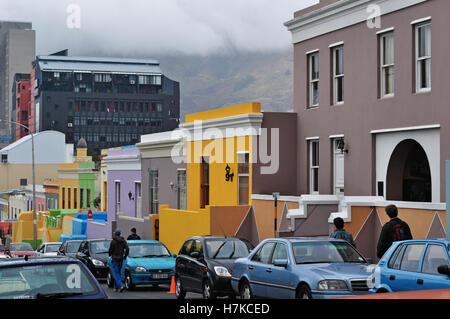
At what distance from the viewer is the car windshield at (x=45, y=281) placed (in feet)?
33.0

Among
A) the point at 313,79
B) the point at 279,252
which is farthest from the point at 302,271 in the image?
the point at 313,79

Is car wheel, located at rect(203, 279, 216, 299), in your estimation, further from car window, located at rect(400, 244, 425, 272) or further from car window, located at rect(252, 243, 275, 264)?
car window, located at rect(400, 244, 425, 272)

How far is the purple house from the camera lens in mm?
41156

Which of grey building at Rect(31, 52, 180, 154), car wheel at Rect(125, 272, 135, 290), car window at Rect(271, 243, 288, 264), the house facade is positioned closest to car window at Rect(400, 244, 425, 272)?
car window at Rect(271, 243, 288, 264)

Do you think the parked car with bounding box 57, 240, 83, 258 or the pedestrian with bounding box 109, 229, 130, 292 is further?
the parked car with bounding box 57, 240, 83, 258

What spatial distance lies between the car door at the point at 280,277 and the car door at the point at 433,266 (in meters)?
2.68

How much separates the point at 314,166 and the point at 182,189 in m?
8.42

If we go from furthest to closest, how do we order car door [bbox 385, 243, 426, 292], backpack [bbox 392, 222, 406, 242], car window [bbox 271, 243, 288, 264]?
backpack [bbox 392, 222, 406, 242]
car window [bbox 271, 243, 288, 264]
car door [bbox 385, 243, 426, 292]

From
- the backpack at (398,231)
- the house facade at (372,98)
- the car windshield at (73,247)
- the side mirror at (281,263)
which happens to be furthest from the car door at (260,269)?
the car windshield at (73,247)

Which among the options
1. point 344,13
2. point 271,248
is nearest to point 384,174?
point 344,13

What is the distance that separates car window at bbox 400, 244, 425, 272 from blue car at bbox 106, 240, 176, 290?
35.1 ft

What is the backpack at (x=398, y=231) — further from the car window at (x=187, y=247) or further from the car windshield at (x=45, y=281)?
the car windshield at (x=45, y=281)

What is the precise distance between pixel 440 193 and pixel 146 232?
17878 mm

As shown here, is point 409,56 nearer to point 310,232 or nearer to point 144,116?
point 310,232
